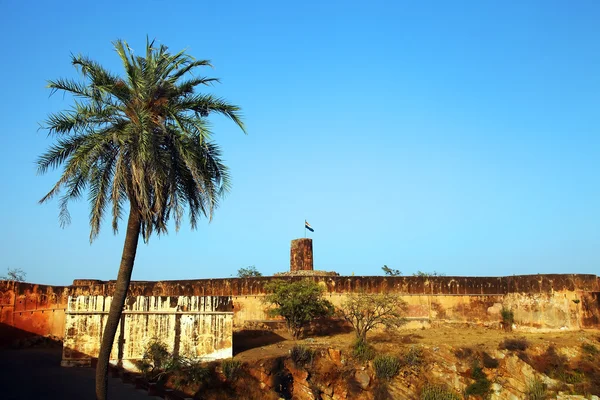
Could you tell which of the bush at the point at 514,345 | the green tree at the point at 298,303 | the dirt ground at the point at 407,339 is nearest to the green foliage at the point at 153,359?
the dirt ground at the point at 407,339

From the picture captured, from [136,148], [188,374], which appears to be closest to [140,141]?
[136,148]

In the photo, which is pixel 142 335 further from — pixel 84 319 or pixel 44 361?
pixel 44 361

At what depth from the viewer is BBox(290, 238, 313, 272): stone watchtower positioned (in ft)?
89.0

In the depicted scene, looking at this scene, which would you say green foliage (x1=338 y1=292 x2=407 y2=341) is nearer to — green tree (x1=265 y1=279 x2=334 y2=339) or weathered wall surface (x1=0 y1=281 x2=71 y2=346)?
green tree (x1=265 y1=279 x2=334 y2=339)

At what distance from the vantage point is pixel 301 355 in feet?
62.9

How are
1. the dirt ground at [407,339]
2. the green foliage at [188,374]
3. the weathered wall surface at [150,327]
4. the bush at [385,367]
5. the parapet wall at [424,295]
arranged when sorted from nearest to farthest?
the green foliage at [188,374] < the weathered wall surface at [150,327] < the bush at [385,367] < the dirt ground at [407,339] < the parapet wall at [424,295]

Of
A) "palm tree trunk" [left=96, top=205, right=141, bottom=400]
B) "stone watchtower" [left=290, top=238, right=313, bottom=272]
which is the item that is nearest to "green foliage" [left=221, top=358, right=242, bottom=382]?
"palm tree trunk" [left=96, top=205, right=141, bottom=400]

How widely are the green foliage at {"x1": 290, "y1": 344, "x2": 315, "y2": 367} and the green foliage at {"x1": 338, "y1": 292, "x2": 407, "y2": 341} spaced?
8.36 feet

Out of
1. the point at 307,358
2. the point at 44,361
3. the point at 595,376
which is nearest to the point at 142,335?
the point at 44,361

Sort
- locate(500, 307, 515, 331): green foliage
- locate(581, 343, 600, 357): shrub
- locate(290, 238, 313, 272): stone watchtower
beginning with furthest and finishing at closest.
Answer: locate(290, 238, 313, 272): stone watchtower < locate(500, 307, 515, 331): green foliage < locate(581, 343, 600, 357): shrub

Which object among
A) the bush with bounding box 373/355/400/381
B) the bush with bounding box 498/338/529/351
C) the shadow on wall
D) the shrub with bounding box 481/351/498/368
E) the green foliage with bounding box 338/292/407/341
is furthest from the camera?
the shadow on wall

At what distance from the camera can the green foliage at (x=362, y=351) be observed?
1991 cm

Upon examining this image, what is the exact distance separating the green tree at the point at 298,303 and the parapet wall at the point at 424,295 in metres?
1.61

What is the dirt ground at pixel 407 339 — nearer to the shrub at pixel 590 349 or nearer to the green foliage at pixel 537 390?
the shrub at pixel 590 349
